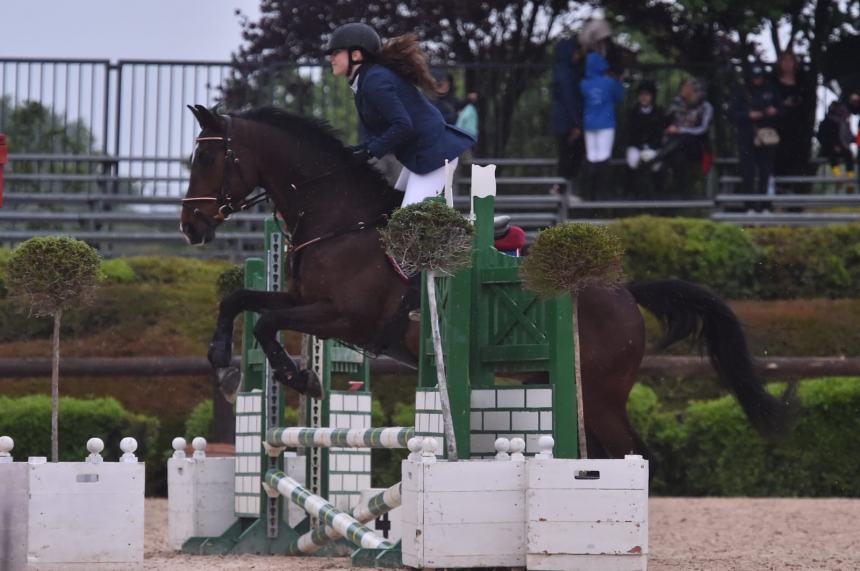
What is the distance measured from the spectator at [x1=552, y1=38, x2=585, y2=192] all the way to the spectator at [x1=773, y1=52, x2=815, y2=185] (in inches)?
67.7

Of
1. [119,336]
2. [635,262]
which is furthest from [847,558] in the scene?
[119,336]

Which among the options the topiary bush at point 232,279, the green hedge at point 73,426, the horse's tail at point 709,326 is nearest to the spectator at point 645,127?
the green hedge at point 73,426

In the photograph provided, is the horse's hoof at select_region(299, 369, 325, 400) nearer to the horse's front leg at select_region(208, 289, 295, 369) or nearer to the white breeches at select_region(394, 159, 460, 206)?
the horse's front leg at select_region(208, 289, 295, 369)

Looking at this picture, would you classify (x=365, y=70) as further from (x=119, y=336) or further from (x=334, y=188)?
(x=119, y=336)

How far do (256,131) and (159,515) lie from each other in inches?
118

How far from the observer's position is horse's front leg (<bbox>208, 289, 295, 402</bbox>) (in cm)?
650

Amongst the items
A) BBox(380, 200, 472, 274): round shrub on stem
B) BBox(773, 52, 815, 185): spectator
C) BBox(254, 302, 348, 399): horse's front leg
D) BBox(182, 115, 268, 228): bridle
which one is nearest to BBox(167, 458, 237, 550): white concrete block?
BBox(254, 302, 348, 399): horse's front leg

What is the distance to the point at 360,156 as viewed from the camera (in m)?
6.73

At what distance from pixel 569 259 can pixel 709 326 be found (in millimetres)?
2223

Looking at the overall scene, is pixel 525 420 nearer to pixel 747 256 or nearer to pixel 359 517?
pixel 359 517

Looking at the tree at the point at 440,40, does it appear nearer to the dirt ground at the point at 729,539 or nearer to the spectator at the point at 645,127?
the spectator at the point at 645,127

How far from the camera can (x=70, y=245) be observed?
5.65 meters

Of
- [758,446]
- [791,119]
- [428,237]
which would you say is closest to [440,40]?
[791,119]

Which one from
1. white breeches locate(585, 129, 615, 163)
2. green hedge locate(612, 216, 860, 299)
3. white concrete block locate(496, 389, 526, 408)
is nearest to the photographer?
white concrete block locate(496, 389, 526, 408)
